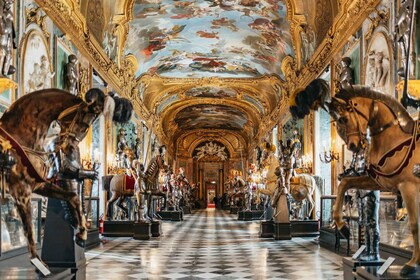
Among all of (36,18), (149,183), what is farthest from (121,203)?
(36,18)

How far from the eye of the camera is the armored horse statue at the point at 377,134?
5695 mm

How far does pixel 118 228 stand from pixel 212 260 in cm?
777

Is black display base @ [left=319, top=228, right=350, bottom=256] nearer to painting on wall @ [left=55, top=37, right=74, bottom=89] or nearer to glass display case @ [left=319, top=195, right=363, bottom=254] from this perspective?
glass display case @ [left=319, top=195, right=363, bottom=254]

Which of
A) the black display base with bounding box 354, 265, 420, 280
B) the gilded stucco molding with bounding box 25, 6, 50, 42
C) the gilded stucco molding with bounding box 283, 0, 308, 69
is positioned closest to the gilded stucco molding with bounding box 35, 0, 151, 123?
the gilded stucco molding with bounding box 25, 6, 50, 42

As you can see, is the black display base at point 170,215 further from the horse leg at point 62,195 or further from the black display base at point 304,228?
the horse leg at point 62,195

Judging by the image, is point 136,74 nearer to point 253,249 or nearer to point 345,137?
point 253,249

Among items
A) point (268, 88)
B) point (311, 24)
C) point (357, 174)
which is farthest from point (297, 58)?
point (357, 174)

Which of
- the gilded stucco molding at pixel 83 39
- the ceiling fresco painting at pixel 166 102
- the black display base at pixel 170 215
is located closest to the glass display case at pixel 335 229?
the gilded stucco molding at pixel 83 39

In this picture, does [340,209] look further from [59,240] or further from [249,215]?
[249,215]

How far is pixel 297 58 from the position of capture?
25.5 meters

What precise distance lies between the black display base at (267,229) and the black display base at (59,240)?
13.2 metres

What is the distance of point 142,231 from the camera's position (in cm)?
1855

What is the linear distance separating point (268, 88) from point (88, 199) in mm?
22203

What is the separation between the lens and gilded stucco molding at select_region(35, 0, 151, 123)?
15.0 m
